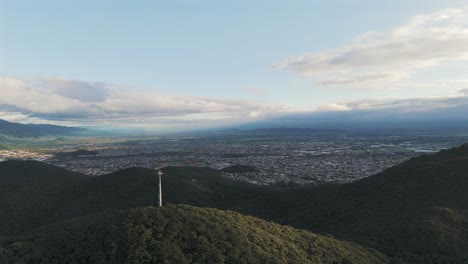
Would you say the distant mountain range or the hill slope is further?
the distant mountain range

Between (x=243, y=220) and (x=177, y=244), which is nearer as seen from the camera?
(x=177, y=244)

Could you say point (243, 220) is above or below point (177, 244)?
below

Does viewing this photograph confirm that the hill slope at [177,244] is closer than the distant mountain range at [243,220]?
Yes

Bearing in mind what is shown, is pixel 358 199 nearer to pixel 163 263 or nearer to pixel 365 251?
pixel 365 251

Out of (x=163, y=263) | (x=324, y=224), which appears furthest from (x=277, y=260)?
(x=324, y=224)
